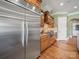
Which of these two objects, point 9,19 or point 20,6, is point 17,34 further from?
point 20,6

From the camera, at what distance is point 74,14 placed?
41.2 feet

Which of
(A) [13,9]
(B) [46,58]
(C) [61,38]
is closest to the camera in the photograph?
(A) [13,9]

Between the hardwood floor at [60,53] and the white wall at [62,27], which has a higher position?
the white wall at [62,27]

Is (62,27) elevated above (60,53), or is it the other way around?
(62,27)

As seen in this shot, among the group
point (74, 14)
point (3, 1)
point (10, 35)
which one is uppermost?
point (74, 14)

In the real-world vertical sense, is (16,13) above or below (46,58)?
above

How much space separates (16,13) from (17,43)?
61 cm

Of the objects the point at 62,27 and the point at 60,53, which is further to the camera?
the point at 62,27

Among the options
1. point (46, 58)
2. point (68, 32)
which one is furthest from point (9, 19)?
point (68, 32)

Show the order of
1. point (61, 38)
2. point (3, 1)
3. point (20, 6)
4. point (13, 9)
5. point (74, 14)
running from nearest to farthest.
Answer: point (3, 1) → point (13, 9) → point (20, 6) → point (61, 38) → point (74, 14)

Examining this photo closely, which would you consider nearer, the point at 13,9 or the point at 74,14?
the point at 13,9

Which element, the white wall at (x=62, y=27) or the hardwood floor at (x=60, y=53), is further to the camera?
the white wall at (x=62, y=27)

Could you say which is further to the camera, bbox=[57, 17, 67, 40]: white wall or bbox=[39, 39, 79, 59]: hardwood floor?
bbox=[57, 17, 67, 40]: white wall

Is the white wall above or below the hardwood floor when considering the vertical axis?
above
